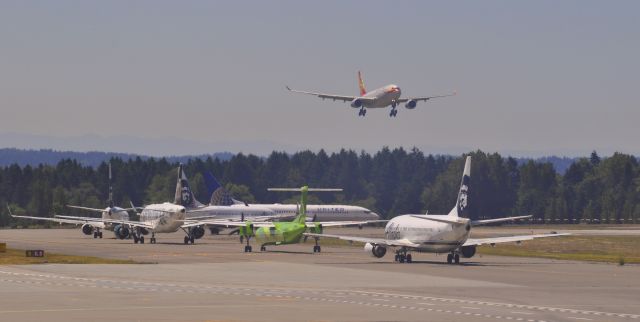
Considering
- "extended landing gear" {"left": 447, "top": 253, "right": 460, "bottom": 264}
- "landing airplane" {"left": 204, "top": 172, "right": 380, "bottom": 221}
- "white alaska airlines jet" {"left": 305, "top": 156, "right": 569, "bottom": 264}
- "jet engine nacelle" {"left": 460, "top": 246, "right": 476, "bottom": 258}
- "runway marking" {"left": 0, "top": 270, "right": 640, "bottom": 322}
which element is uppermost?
"landing airplane" {"left": 204, "top": 172, "right": 380, "bottom": 221}

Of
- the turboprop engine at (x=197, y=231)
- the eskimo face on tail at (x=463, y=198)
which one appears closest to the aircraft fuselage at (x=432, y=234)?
the eskimo face on tail at (x=463, y=198)

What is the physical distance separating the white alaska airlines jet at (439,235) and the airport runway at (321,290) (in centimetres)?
109

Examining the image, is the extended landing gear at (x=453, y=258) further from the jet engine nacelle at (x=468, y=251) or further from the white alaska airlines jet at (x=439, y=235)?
the jet engine nacelle at (x=468, y=251)

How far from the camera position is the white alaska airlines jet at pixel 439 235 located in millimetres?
83688

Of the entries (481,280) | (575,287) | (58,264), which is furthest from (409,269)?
(58,264)

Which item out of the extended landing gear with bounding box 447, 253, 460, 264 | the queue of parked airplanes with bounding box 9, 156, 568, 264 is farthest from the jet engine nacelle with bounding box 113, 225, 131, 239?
the extended landing gear with bounding box 447, 253, 460, 264

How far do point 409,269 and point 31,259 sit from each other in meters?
26.2

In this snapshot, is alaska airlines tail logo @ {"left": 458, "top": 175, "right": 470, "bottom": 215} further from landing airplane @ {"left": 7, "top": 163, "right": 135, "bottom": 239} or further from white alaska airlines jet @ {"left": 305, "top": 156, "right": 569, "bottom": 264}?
landing airplane @ {"left": 7, "top": 163, "right": 135, "bottom": 239}

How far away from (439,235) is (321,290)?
23.8 m

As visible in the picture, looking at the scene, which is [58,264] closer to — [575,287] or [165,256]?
[165,256]

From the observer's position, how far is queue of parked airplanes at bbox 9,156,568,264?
3342 inches

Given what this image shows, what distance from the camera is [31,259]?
291ft

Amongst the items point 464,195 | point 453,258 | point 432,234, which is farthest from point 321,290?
point 453,258

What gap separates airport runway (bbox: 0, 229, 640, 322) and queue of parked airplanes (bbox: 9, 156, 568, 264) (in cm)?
156
